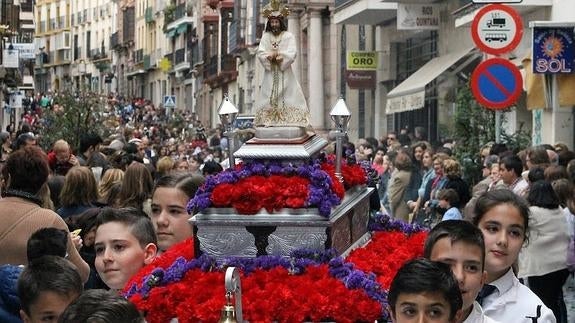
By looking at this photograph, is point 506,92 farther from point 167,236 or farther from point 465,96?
point 167,236

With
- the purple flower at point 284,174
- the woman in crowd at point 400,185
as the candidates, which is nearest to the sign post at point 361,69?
the woman in crowd at point 400,185

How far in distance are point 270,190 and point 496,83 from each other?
9526 millimetres

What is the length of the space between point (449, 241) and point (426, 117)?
3198cm

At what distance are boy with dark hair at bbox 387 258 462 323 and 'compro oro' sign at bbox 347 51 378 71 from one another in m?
37.6

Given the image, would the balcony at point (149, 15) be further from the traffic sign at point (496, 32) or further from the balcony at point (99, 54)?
the traffic sign at point (496, 32)

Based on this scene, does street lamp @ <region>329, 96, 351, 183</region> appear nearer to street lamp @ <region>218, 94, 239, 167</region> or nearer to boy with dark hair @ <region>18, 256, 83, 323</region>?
street lamp @ <region>218, 94, 239, 167</region>

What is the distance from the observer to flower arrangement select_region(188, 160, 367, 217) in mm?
8297

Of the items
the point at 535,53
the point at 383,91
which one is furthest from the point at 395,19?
the point at 535,53

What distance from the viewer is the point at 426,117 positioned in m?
38.8

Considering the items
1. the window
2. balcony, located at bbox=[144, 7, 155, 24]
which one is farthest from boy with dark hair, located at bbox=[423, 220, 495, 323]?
balcony, located at bbox=[144, 7, 155, 24]

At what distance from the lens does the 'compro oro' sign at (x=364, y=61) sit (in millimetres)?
43562

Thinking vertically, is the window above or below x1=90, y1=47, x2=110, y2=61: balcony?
below

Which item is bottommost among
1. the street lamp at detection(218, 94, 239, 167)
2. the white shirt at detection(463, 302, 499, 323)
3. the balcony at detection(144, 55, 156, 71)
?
the white shirt at detection(463, 302, 499, 323)

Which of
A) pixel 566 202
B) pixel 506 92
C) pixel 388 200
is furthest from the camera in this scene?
pixel 388 200
